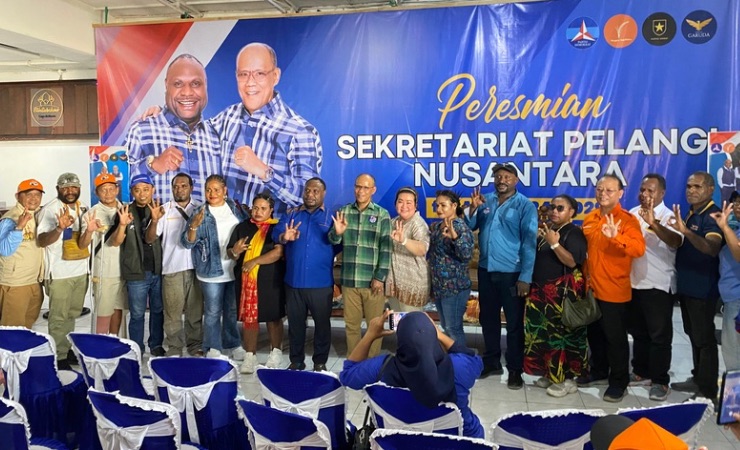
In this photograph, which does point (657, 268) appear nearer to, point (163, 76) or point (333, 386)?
point (333, 386)

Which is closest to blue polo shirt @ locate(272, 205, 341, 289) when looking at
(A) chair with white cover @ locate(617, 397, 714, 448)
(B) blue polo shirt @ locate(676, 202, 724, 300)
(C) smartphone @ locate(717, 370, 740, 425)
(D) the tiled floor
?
(D) the tiled floor

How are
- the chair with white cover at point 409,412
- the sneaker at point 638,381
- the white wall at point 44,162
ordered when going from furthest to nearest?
the white wall at point 44,162 < the sneaker at point 638,381 < the chair with white cover at point 409,412

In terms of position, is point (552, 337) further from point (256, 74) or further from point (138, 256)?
point (256, 74)


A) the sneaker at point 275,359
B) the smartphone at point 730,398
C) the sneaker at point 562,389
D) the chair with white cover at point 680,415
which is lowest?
the sneaker at point 562,389

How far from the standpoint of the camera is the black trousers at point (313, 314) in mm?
4109

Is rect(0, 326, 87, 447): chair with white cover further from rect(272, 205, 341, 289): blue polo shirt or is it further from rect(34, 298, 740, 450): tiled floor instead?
rect(272, 205, 341, 289): blue polo shirt

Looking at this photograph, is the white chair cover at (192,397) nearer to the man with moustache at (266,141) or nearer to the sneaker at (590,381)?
the sneaker at (590,381)

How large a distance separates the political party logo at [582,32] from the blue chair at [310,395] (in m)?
3.95

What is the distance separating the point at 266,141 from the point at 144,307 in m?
1.94

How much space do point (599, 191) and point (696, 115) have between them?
1.85 metres

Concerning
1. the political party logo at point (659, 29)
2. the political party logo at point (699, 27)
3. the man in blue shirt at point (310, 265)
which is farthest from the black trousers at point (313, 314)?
the political party logo at point (699, 27)

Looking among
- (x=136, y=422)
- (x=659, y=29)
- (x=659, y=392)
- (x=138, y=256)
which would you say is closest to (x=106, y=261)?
(x=138, y=256)

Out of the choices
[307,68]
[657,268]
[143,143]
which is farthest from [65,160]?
[657,268]

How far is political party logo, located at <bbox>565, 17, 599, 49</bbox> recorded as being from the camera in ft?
15.9
